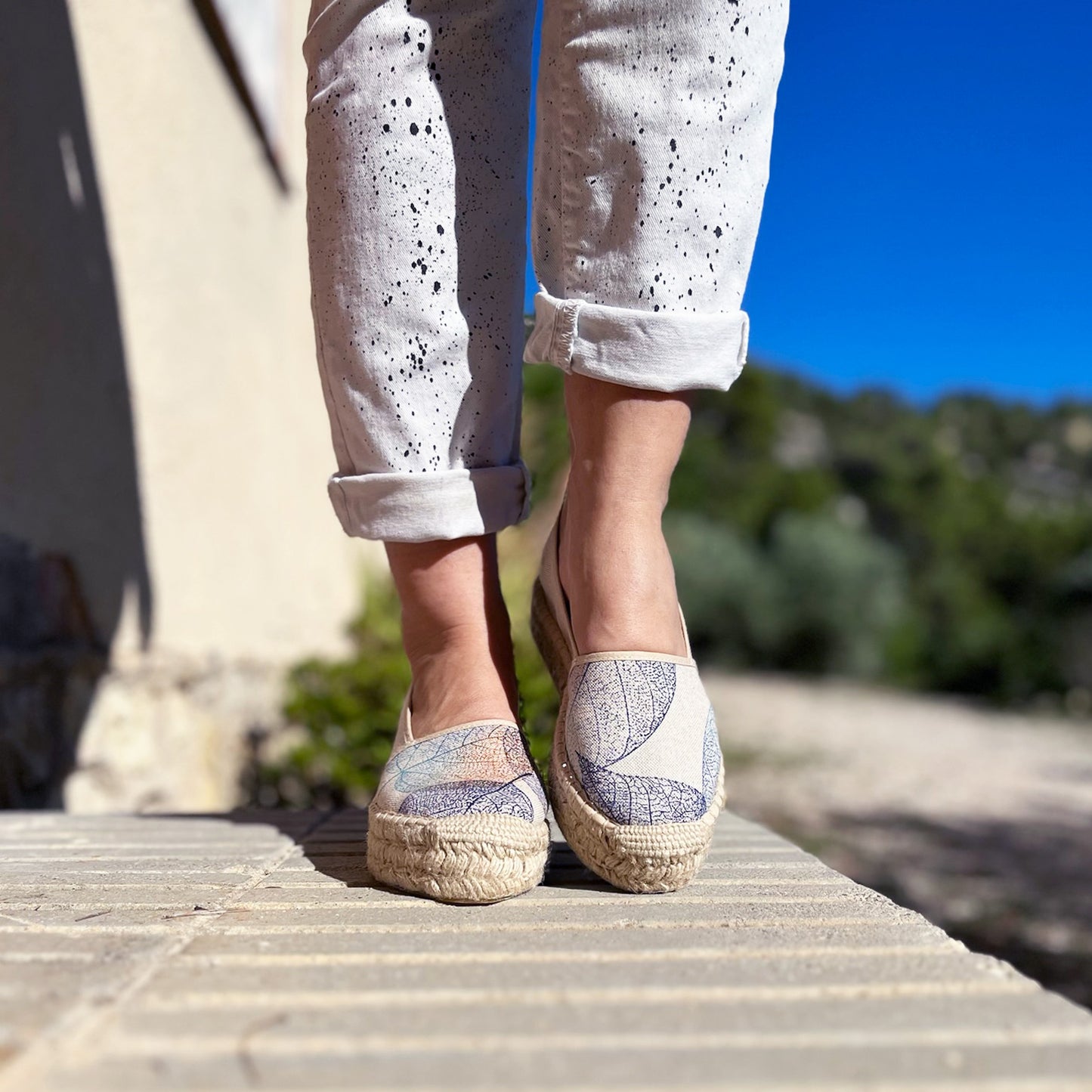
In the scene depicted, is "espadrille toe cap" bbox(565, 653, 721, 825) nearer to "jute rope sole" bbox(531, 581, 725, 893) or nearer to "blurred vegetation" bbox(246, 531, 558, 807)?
"jute rope sole" bbox(531, 581, 725, 893)

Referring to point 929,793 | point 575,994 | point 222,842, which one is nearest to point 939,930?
point 575,994

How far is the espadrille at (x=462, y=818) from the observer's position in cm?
73

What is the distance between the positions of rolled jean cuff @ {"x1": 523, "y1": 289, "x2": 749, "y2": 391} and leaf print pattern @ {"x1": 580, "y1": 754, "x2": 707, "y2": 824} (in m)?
0.29

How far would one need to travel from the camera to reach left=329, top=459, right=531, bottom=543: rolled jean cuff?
2.80 feet

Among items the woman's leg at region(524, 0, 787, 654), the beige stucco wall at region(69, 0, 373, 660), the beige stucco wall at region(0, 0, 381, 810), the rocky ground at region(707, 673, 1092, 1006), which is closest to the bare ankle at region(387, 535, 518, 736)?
the woman's leg at region(524, 0, 787, 654)

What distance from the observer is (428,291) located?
2.78ft

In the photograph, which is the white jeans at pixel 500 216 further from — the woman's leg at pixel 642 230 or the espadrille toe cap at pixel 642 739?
the espadrille toe cap at pixel 642 739

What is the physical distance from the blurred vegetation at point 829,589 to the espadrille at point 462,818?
4.94ft

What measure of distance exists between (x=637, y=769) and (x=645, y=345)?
1.04ft

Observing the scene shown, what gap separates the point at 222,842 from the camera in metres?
0.97

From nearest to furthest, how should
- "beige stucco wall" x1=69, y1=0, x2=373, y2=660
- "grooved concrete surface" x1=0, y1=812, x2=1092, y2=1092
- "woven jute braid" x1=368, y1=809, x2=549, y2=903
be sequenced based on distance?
"grooved concrete surface" x1=0, y1=812, x2=1092, y2=1092 < "woven jute braid" x1=368, y1=809, x2=549, y2=903 < "beige stucco wall" x1=69, y1=0, x2=373, y2=660

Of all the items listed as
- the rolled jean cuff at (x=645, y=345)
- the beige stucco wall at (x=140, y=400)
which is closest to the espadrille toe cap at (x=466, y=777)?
the rolled jean cuff at (x=645, y=345)

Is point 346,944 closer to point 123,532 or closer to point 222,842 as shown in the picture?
point 222,842

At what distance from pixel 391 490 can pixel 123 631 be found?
3.25 feet
